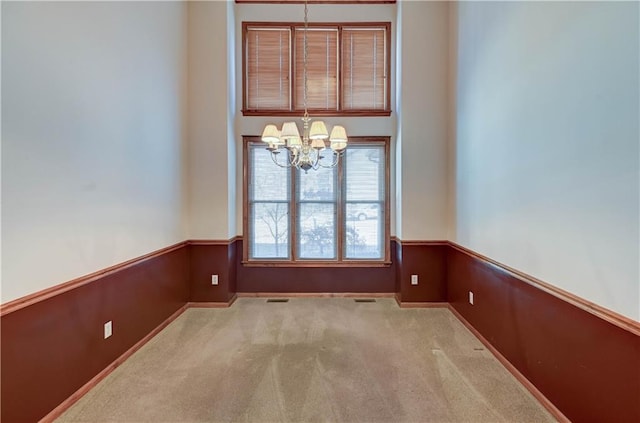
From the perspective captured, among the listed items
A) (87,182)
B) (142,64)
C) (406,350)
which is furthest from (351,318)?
(142,64)

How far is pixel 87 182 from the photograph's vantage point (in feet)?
7.58

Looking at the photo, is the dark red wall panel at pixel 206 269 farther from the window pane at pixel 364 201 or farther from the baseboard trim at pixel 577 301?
the baseboard trim at pixel 577 301

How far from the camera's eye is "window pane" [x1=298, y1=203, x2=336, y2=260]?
473cm

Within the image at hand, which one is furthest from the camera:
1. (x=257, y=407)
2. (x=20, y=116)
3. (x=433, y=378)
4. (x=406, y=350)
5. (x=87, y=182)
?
(x=406, y=350)

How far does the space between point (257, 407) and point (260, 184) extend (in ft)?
10.3

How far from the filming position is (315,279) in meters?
4.69

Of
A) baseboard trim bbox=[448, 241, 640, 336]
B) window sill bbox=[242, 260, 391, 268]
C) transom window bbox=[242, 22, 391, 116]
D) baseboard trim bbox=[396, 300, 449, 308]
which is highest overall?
transom window bbox=[242, 22, 391, 116]

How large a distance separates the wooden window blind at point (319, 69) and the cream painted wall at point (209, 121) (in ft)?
3.41

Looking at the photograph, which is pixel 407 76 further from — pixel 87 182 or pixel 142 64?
pixel 87 182

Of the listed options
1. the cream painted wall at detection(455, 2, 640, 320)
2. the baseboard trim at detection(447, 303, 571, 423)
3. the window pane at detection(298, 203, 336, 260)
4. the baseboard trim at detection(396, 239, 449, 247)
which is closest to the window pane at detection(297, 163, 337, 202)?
the window pane at detection(298, 203, 336, 260)

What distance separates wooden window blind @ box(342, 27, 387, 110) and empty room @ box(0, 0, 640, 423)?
0.03 metres

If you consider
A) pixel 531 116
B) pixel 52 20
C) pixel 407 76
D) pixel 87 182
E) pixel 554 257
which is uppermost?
pixel 407 76

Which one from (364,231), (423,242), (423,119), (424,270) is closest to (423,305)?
(424,270)

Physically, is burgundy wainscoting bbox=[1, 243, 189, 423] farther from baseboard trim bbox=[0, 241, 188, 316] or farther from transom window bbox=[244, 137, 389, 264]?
transom window bbox=[244, 137, 389, 264]
